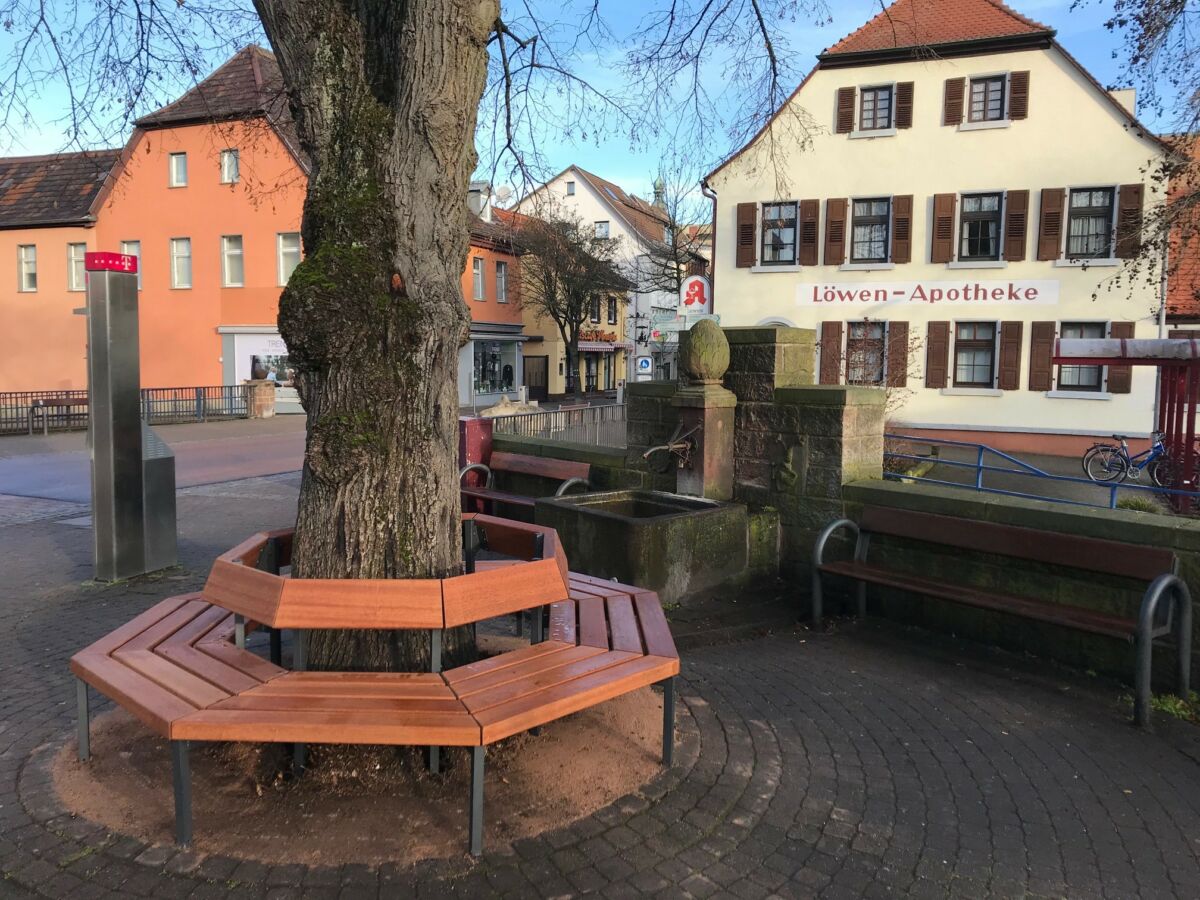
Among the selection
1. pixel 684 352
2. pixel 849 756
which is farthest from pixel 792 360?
pixel 849 756

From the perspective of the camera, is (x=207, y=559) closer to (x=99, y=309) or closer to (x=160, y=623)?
(x=99, y=309)

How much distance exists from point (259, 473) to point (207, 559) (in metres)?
7.19

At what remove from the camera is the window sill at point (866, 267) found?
23.1m

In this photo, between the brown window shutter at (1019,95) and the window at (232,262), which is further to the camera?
the window at (232,262)

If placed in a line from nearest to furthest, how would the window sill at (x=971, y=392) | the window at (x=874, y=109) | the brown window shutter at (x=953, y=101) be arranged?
the brown window shutter at (x=953, y=101) < the window sill at (x=971, y=392) < the window at (x=874, y=109)

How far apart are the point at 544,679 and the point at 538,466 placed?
5.37 m

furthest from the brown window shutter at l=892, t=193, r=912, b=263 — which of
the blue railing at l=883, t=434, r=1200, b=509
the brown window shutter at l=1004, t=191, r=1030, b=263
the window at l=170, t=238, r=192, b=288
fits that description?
the window at l=170, t=238, r=192, b=288

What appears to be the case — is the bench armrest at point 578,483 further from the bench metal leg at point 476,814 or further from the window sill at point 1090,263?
the window sill at point 1090,263

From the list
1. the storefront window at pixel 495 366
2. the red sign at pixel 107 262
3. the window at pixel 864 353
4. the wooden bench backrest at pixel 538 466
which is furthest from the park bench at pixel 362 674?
the storefront window at pixel 495 366

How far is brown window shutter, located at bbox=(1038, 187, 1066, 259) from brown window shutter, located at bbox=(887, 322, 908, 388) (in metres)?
3.51

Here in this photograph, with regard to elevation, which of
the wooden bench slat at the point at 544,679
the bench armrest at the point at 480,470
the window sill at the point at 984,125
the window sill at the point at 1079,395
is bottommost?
the wooden bench slat at the point at 544,679

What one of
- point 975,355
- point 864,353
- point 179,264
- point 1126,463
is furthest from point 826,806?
point 179,264

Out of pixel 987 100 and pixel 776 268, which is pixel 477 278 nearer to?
pixel 776 268

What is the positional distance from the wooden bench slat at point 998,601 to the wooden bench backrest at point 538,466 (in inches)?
118
